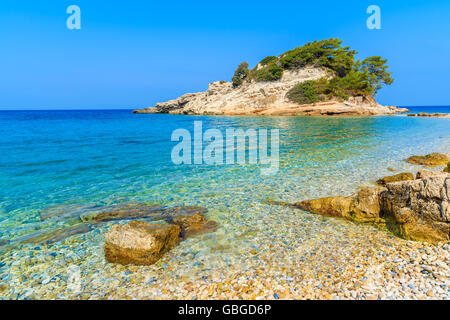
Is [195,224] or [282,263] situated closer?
[282,263]

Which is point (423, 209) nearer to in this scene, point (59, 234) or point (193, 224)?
point (193, 224)

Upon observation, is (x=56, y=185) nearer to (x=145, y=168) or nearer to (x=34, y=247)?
(x=145, y=168)

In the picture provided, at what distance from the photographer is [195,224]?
21.6ft

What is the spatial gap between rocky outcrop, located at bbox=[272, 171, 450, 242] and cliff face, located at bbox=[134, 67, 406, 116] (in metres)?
56.4

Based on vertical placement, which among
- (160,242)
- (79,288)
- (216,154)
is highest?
(216,154)

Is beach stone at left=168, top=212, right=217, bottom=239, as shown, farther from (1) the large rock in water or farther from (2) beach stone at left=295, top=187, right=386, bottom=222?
(1) the large rock in water

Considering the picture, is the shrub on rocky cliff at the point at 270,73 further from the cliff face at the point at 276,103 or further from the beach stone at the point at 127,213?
the beach stone at the point at 127,213

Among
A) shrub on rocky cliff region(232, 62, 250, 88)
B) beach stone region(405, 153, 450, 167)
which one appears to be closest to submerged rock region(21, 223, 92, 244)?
beach stone region(405, 153, 450, 167)

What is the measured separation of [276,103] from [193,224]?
62.8 metres

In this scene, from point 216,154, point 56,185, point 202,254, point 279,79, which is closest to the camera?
point 202,254

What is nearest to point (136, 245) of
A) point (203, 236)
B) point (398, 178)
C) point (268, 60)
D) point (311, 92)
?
point (203, 236)

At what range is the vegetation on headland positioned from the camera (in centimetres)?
6178

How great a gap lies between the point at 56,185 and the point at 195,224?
22.9 ft
